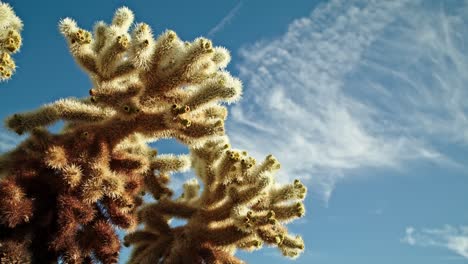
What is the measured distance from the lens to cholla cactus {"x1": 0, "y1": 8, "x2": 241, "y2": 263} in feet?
14.8

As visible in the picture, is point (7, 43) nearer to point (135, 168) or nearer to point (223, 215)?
point (135, 168)

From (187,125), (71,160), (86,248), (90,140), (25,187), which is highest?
(187,125)

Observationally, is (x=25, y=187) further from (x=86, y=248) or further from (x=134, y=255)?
(x=134, y=255)

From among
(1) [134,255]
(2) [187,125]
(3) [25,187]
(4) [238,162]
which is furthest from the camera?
(1) [134,255]

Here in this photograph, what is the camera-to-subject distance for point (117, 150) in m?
5.23

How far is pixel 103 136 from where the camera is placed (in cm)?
512

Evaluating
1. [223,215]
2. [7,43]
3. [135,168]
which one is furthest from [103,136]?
[223,215]

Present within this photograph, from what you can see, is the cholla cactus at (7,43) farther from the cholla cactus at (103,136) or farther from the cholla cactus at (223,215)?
the cholla cactus at (223,215)

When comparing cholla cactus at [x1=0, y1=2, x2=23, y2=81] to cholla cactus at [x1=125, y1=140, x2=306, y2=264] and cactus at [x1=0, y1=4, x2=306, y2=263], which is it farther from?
cholla cactus at [x1=125, y1=140, x2=306, y2=264]

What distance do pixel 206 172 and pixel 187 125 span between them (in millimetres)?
1015

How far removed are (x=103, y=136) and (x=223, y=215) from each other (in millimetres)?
1764

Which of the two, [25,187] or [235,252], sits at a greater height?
[235,252]

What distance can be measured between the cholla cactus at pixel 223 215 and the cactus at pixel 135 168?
1 centimetres

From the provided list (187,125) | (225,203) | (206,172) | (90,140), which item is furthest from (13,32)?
(225,203)
